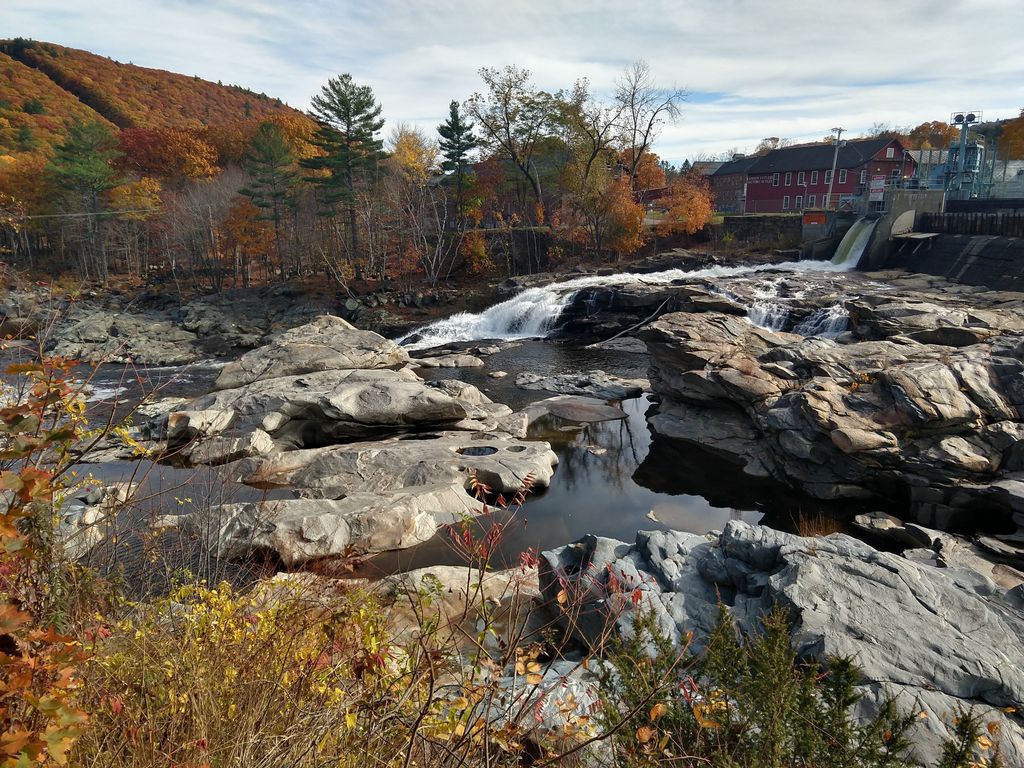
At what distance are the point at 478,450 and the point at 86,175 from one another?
40.4 m

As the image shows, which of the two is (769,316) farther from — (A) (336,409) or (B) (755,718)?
(B) (755,718)

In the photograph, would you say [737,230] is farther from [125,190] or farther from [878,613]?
[125,190]

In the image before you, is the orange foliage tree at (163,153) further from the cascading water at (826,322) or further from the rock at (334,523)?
the rock at (334,523)

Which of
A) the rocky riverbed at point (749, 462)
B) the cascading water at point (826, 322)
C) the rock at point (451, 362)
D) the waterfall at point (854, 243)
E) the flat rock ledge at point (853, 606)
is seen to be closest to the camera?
the flat rock ledge at point (853, 606)

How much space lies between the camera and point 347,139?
131 feet

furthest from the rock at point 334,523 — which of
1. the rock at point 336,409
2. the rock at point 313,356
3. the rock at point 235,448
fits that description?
the rock at point 313,356

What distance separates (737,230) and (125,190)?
148 ft

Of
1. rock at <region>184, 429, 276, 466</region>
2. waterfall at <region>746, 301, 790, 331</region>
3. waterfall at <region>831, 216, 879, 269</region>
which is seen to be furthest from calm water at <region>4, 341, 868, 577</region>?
waterfall at <region>831, 216, 879, 269</region>

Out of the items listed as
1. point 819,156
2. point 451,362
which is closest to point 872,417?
point 451,362

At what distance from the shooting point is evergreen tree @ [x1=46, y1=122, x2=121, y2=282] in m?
40.8

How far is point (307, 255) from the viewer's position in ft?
146

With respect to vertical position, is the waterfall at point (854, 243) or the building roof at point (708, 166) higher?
the building roof at point (708, 166)

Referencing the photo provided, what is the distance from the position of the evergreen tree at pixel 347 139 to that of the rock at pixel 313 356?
20212 millimetres

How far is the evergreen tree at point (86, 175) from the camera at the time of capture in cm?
4081
